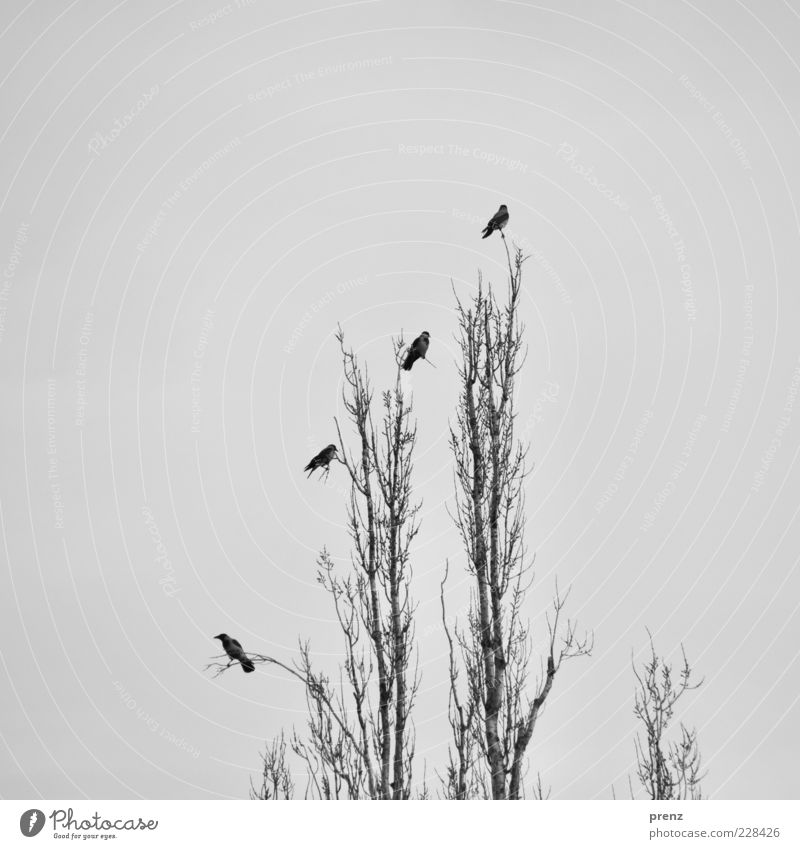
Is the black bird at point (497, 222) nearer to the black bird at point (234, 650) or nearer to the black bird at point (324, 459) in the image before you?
the black bird at point (324, 459)

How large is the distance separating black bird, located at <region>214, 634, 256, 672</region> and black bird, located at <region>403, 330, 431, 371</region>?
3737mm

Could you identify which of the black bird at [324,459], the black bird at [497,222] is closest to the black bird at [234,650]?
the black bird at [324,459]

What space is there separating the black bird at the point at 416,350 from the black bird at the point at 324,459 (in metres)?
1.28

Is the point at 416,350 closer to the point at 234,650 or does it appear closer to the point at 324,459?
the point at 324,459

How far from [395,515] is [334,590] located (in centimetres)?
114

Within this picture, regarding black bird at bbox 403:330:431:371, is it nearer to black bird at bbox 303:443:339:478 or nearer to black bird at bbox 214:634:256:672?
black bird at bbox 303:443:339:478

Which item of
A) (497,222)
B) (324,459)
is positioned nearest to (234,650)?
(324,459)

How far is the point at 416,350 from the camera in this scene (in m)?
14.0

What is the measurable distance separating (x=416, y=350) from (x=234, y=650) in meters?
4.04

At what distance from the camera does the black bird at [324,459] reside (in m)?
13.6

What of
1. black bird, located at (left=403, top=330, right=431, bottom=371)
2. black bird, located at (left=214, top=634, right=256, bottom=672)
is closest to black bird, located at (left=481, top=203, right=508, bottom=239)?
black bird, located at (left=403, top=330, right=431, bottom=371)
